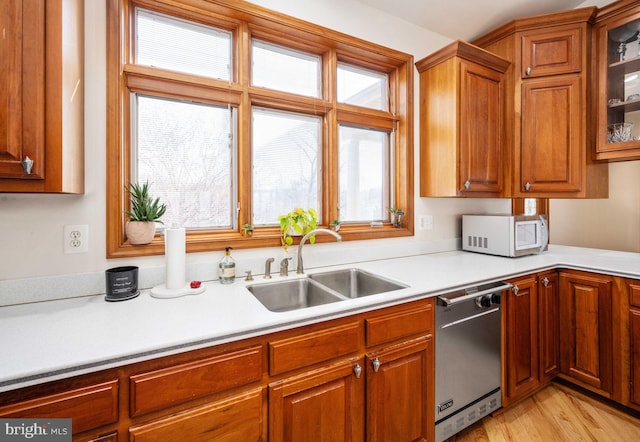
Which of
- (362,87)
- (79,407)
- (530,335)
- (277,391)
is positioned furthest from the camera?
(362,87)

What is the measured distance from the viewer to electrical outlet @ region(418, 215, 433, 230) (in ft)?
7.54

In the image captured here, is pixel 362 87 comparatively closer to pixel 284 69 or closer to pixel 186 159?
pixel 284 69

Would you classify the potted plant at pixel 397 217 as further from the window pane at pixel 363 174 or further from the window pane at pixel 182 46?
the window pane at pixel 182 46

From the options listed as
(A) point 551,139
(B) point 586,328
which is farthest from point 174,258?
(A) point 551,139

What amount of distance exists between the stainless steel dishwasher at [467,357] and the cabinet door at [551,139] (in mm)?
1036

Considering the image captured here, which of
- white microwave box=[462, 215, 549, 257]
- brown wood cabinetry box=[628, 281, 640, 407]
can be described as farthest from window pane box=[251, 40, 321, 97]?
brown wood cabinetry box=[628, 281, 640, 407]

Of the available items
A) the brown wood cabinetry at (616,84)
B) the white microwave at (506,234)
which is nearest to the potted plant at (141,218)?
the white microwave at (506,234)

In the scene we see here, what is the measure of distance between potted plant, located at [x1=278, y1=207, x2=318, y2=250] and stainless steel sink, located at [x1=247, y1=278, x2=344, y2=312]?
25 cm

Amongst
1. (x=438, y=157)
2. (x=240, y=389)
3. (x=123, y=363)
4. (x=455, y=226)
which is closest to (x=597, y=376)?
(x=455, y=226)

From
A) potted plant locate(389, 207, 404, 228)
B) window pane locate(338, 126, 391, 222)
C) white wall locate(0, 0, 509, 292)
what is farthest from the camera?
potted plant locate(389, 207, 404, 228)

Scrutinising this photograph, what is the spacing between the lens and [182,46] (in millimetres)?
1636

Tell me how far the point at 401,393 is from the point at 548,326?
51.6 inches

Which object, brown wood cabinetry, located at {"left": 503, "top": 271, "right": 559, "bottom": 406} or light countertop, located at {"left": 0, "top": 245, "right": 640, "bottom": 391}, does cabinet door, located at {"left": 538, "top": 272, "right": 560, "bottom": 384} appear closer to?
brown wood cabinetry, located at {"left": 503, "top": 271, "right": 559, "bottom": 406}

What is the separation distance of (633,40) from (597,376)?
230 centimetres
